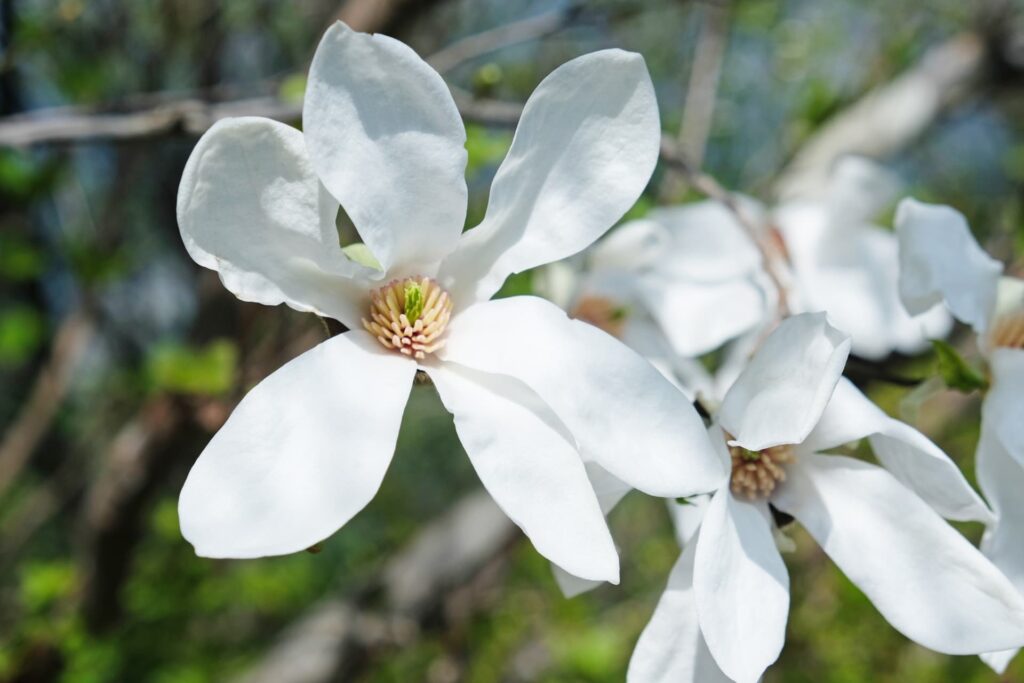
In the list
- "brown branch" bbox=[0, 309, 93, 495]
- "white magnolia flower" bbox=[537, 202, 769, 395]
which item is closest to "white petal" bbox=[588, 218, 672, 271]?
"white magnolia flower" bbox=[537, 202, 769, 395]

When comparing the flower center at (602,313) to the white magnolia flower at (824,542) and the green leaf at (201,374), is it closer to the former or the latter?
the white magnolia flower at (824,542)

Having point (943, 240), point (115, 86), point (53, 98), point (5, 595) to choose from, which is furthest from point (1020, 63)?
point (5, 595)

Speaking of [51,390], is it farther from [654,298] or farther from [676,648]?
[676,648]

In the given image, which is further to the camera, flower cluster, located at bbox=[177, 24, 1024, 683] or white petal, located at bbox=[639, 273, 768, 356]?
white petal, located at bbox=[639, 273, 768, 356]

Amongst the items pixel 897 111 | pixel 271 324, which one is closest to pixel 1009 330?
pixel 897 111

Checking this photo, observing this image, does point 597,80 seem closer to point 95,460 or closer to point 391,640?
point 391,640

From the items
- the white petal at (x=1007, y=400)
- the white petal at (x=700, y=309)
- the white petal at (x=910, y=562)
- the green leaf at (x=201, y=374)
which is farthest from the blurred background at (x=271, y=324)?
the white petal at (x=910, y=562)

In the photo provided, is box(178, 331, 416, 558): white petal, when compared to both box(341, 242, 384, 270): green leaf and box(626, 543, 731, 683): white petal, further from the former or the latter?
box(626, 543, 731, 683): white petal
